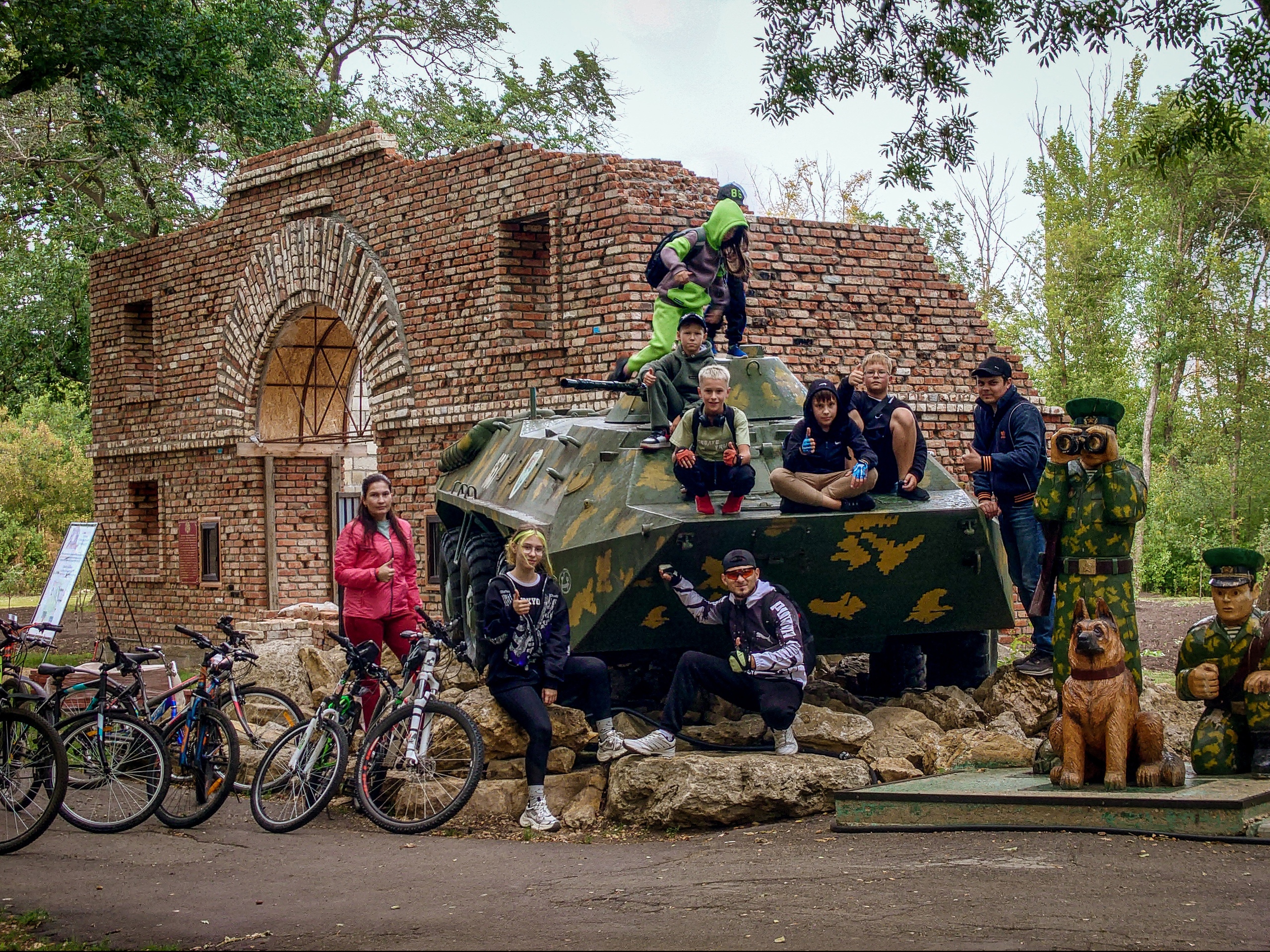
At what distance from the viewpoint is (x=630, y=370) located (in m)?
10.2

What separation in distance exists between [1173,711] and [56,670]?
6592mm

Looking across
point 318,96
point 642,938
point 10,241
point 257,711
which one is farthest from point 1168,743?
point 10,241

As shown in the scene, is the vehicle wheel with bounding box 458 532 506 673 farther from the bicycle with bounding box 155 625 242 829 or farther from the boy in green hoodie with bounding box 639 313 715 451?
the bicycle with bounding box 155 625 242 829

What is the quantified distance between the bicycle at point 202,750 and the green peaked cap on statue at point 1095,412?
4.60 m

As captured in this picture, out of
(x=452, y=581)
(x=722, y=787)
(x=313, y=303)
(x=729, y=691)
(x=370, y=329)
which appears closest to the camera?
(x=722, y=787)

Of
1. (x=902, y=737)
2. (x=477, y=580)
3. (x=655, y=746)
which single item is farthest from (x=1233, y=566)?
(x=477, y=580)

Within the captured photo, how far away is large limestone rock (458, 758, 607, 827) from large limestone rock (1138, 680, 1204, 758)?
131 inches

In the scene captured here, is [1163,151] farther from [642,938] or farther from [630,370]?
[642,938]

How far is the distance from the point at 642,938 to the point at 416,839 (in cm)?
264

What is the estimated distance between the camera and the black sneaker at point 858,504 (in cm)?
820

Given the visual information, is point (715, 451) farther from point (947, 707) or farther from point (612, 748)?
point (947, 707)

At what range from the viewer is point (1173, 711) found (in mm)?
9297

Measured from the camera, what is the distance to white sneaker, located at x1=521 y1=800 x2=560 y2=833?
760cm

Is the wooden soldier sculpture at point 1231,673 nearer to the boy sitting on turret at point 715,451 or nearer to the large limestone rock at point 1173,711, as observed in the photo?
the large limestone rock at point 1173,711
